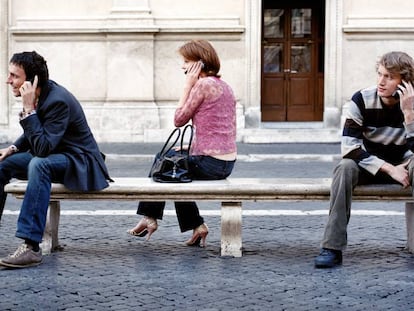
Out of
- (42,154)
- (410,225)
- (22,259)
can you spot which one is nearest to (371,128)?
(410,225)

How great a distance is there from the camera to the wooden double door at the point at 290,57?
20.7 metres

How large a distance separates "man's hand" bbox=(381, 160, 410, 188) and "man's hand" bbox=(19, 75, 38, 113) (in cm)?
241

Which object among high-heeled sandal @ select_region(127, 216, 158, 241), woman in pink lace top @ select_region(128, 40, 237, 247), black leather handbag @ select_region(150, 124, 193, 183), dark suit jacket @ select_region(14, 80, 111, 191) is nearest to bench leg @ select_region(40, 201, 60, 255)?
dark suit jacket @ select_region(14, 80, 111, 191)

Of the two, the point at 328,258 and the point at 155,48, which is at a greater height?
the point at 155,48

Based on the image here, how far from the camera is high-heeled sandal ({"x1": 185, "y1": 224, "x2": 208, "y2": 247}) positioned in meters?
7.70

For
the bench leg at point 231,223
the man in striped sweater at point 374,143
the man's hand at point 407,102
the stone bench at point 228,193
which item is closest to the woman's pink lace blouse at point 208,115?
the stone bench at point 228,193

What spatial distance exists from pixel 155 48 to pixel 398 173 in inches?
478

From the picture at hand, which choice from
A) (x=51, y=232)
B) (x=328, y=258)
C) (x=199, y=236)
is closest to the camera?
(x=328, y=258)

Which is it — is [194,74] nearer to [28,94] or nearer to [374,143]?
[28,94]

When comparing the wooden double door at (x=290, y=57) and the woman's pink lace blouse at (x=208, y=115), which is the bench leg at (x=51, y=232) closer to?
the woman's pink lace blouse at (x=208, y=115)

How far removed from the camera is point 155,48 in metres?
18.7

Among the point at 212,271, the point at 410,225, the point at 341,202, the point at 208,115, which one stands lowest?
the point at 212,271

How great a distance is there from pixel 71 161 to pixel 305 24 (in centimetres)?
1421

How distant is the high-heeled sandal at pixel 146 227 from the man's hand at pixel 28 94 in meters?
1.28
